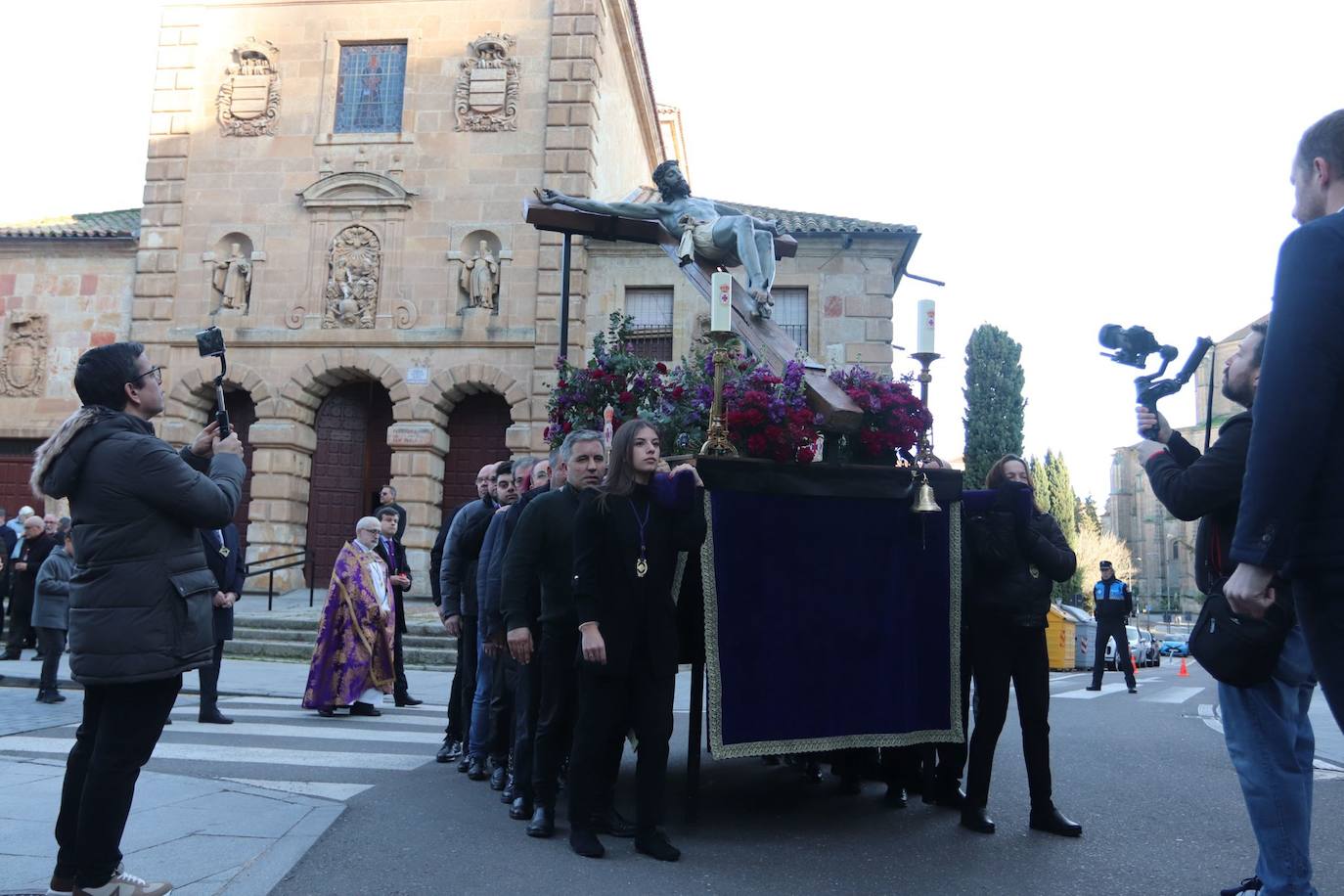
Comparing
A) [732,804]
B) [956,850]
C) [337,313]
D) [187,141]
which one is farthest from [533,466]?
[187,141]

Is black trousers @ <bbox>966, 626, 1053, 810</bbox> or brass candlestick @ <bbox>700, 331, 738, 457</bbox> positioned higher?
brass candlestick @ <bbox>700, 331, 738, 457</bbox>

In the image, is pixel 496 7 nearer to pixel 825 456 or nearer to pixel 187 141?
pixel 187 141

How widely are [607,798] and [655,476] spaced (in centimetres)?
163

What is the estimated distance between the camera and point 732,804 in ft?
18.7

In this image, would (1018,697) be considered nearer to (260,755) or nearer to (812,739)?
(812,739)

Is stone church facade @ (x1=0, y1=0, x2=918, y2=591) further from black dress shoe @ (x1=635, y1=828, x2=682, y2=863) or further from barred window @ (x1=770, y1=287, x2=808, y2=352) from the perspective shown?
black dress shoe @ (x1=635, y1=828, x2=682, y2=863)

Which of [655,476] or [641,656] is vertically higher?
[655,476]

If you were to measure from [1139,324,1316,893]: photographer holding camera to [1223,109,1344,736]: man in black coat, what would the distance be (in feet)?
4.08

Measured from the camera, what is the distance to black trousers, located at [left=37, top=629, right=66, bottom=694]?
31.7 feet

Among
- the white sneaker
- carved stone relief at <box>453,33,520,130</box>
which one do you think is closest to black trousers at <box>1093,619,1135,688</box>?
the white sneaker

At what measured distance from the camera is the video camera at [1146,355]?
387 cm

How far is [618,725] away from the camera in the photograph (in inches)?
195

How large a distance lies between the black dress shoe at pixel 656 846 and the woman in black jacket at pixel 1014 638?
1.59 metres

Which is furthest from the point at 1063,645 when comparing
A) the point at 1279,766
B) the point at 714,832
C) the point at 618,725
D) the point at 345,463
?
the point at 1279,766
